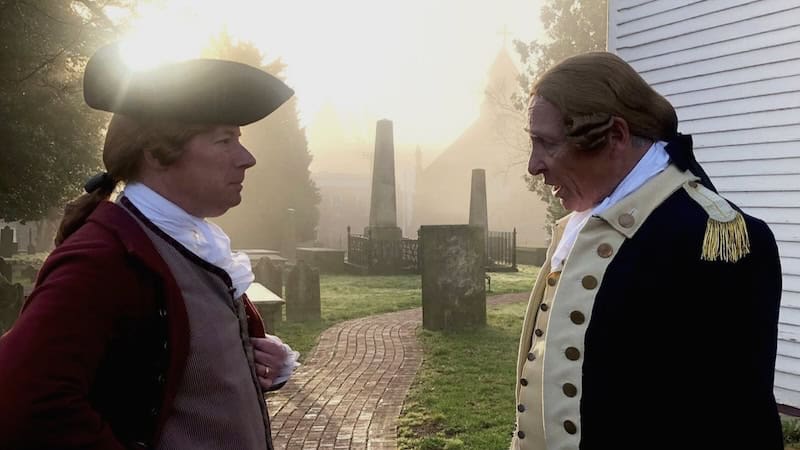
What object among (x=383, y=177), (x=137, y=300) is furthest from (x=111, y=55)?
(x=383, y=177)

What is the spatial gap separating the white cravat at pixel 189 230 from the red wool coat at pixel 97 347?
0.08m

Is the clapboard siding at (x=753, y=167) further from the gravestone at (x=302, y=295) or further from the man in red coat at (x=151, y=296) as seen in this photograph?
the gravestone at (x=302, y=295)

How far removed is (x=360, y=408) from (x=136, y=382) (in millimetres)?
4912

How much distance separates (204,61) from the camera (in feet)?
6.00

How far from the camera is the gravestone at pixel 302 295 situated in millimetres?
11328

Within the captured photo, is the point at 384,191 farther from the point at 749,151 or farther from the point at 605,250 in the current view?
the point at 605,250

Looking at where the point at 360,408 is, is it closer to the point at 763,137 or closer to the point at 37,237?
the point at 763,137

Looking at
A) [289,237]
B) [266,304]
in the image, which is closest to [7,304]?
[266,304]

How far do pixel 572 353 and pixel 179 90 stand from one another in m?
1.26

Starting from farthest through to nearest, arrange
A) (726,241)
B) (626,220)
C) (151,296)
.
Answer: (626,220) < (726,241) < (151,296)

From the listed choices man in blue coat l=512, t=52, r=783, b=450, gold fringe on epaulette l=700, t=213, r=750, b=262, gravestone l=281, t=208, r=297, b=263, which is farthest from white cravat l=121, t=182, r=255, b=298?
gravestone l=281, t=208, r=297, b=263

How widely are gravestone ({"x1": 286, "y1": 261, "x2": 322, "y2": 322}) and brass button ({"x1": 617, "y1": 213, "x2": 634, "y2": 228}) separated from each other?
9.81 metres

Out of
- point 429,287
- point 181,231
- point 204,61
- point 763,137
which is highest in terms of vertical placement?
point 763,137

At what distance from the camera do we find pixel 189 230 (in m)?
1.81
